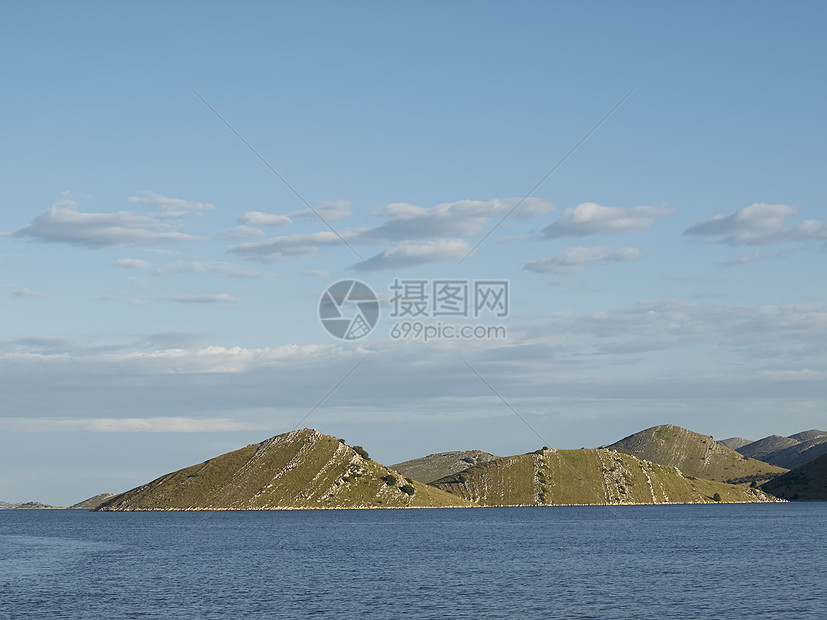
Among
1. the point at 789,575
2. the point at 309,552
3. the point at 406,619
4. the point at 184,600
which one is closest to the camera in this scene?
the point at 406,619

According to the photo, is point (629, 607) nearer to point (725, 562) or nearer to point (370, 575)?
point (370, 575)

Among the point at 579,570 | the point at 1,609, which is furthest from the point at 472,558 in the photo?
the point at 1,609

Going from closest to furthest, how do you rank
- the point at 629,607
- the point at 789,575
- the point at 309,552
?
1. the point at 629,607
2. the point at 789,575
3. the point at 309,552

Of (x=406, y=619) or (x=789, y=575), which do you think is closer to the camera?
(x=406, y=619)

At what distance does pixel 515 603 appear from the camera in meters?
94.6

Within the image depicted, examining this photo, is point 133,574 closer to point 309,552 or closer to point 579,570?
point 309,552

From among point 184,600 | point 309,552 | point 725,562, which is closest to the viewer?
point 184,600

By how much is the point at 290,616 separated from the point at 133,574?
5534 cm

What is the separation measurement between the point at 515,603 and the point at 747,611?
23490 mm

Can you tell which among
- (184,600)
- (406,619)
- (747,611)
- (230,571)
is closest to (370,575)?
(230,571)

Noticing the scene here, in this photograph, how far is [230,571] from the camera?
136 metres

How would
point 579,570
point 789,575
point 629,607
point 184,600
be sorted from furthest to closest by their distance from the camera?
point 579,570 < point 789,575 < point 184,600 < point 629,607

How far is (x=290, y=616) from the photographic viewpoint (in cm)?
8800

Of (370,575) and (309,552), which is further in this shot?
(309,552)
